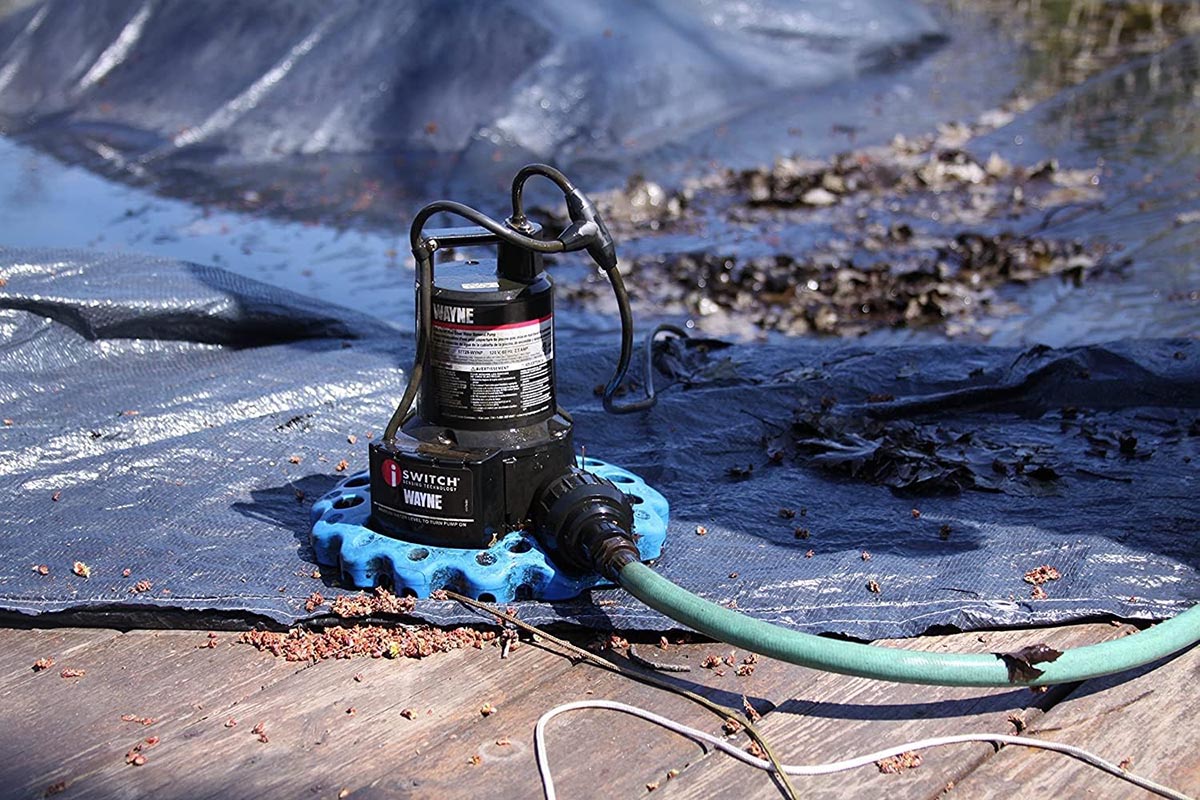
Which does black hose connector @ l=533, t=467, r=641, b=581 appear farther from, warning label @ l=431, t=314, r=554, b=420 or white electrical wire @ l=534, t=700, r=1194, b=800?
white electrical wire @ l=534, t=700, r=1194, b=800

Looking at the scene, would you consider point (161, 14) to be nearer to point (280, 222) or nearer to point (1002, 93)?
point (280, 222)

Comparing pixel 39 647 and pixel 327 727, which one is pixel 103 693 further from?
pixel 327 727

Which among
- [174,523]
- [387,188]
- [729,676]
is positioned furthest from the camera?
[387,188]

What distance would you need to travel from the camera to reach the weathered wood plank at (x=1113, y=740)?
5.88ft

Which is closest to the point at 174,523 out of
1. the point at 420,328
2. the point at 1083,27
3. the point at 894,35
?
the point at 420,328

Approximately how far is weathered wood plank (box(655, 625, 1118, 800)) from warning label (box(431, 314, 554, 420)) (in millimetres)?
703

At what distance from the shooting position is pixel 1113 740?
189 cm

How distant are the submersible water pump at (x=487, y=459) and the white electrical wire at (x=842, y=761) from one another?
1.01ft

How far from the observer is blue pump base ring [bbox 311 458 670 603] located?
2.20 m

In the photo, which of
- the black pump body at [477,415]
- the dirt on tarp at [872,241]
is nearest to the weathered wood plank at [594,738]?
the black pump body at [477,415]

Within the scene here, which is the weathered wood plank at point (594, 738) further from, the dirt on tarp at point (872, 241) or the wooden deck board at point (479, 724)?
the dirt on tarp at point (872, 241)

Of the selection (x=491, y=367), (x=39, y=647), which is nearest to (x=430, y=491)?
(x=491, y=367)

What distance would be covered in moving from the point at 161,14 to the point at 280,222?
298 cm

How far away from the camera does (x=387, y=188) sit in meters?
6.75
